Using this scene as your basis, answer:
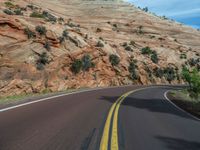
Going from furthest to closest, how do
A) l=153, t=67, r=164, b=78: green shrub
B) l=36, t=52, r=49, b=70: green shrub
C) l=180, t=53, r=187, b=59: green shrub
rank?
1. l=180, t=53, r=187, b=59: green shrub
2. l=153, t=67, r=164, b=78: green shrub
3. l=36, t=52, r=49, b=70: green shrub

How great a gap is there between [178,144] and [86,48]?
33558mm

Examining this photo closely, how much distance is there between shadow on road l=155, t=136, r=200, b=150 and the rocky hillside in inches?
755

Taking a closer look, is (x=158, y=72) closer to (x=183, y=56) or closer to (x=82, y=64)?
(x=183, y=56)

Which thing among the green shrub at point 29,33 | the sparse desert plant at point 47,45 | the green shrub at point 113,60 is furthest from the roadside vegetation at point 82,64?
the green shrub at point 113,60

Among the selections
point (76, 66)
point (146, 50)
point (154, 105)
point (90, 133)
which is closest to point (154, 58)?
point (146, 50)

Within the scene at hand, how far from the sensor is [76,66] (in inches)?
1439

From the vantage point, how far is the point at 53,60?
33.2m

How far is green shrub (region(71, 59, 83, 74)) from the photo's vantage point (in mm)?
36419

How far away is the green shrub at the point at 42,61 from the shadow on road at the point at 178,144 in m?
23.4

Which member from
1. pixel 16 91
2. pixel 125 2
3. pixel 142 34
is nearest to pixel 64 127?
pixel 16 91

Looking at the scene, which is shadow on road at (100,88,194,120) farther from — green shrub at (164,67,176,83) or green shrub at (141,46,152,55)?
green shrub at (141,46,152,55)

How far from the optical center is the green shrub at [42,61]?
30.7 metres

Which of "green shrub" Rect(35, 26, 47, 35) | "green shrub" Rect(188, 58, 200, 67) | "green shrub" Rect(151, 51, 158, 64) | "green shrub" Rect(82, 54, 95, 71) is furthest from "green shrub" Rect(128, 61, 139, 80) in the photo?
"green shrub" Rect(188, 58, 200, 67)

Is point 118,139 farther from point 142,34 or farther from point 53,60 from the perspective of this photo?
point 142,34
